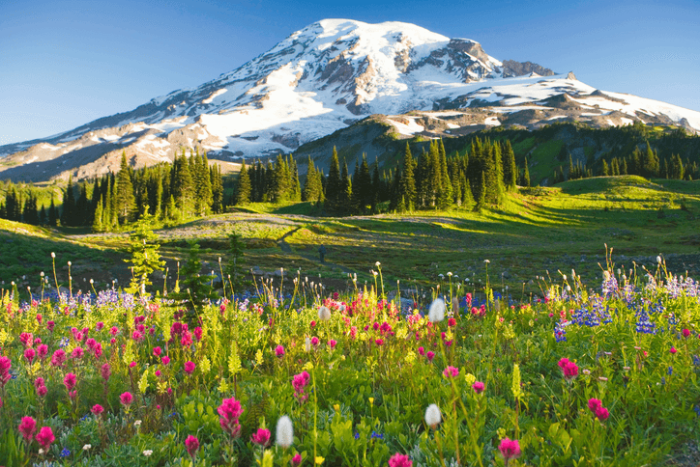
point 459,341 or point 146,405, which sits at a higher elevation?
point 146,405

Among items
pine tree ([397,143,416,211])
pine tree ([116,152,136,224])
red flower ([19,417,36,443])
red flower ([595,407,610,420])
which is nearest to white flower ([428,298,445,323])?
red flower ([595,407,610,420])

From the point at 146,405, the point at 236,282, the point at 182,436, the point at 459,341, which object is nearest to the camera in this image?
the point at 182,436

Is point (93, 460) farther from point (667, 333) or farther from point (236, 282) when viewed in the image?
point (236, 282)

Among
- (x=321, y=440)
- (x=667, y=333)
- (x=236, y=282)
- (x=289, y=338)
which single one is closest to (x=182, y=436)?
(x=321, y=440)

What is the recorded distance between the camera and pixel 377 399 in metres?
3.53

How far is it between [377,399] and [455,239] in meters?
41.9

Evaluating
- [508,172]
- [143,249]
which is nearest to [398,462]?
[143,249]

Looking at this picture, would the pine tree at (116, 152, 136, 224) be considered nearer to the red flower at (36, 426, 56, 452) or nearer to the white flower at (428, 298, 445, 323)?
the red flower at (36, 426, 56, 452)

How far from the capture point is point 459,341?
5.18m

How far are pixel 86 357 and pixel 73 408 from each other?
1.38m

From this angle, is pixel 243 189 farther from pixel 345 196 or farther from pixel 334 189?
pixel 345 196

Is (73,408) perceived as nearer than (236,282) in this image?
Yes

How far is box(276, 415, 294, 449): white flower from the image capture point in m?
1.58

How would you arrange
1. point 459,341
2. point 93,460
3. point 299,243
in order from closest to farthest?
point 93,460, point 459,341, point 299,243
